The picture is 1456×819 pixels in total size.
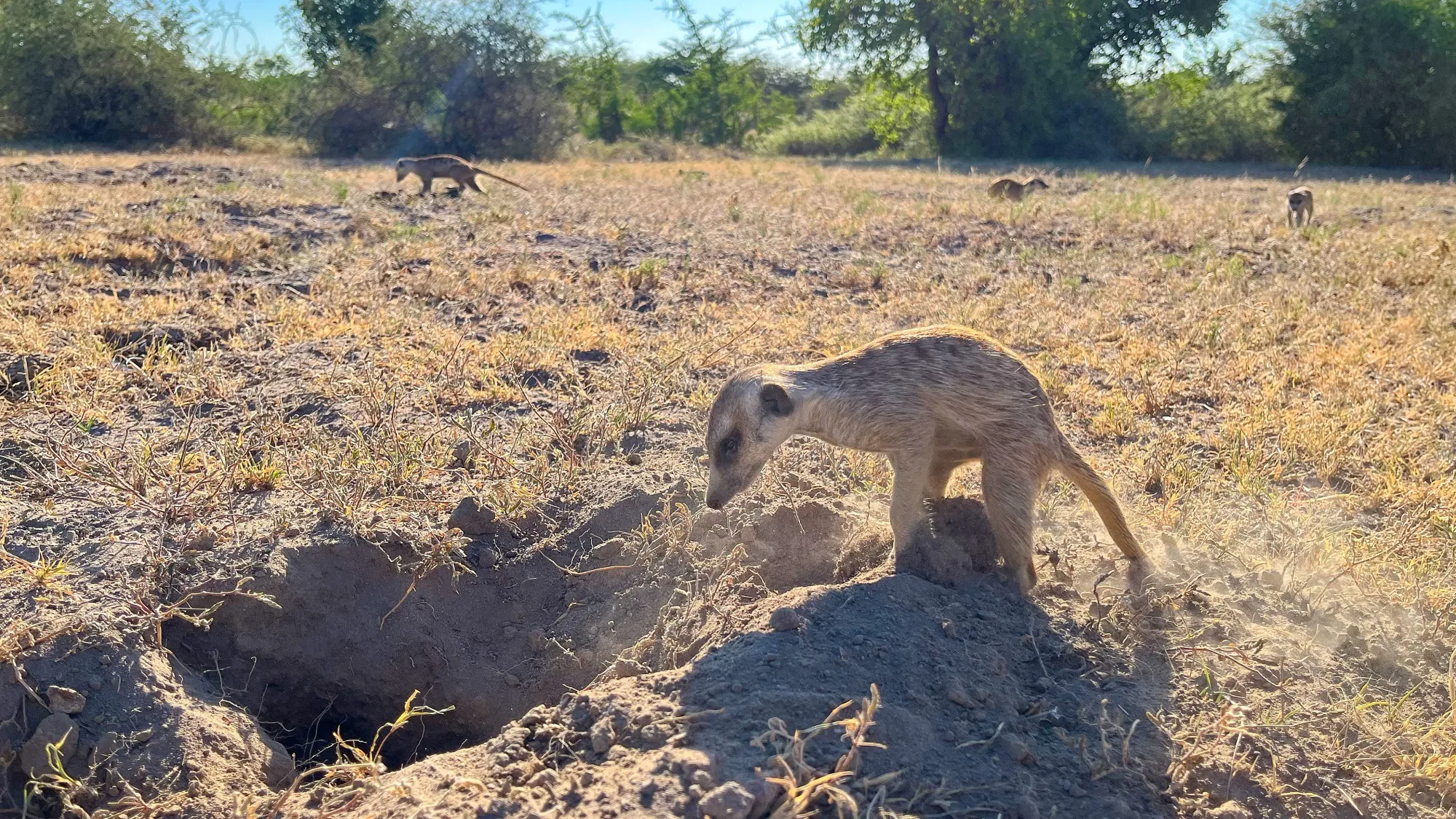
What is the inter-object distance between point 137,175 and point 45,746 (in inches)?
445

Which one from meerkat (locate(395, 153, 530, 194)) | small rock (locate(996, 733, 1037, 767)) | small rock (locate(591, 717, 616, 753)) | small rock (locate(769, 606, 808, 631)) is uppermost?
meerkat (locate(395, 153, 530, 194))

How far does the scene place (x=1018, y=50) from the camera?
1018 inches

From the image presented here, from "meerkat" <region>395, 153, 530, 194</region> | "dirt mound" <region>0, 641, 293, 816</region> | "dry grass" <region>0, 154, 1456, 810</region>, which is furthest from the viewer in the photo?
"meerkat" <region>395, 153, 530, 194</region>

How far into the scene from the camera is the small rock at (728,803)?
7.32ft

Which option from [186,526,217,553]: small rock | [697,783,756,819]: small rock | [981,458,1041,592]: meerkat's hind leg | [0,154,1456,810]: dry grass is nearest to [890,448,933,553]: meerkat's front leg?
[981,458,1041,592]: meerkat's hind leg

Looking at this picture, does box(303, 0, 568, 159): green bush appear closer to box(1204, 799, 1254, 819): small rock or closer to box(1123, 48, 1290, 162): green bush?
box(1123, 48, 1290, 162): green bush

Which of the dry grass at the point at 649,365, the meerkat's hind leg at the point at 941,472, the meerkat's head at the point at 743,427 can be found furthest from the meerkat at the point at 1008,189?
the meerkat's head at the point at 743,427

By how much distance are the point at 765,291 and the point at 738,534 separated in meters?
3.92

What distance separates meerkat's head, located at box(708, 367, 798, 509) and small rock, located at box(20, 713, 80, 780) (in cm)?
204

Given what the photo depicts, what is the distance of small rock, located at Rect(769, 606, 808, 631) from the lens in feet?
9.90

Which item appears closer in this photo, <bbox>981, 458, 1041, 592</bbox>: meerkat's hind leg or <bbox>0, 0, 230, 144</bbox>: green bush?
<bbox>981, 458, 1041, 592</bbox>: meerkat's hind leg

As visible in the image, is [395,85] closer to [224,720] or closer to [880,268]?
[880,268]

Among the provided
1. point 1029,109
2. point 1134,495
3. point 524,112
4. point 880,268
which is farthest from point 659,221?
point 1029,109

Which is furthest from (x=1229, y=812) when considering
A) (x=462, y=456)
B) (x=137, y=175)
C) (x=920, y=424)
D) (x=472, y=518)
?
(x=137, y=175)
